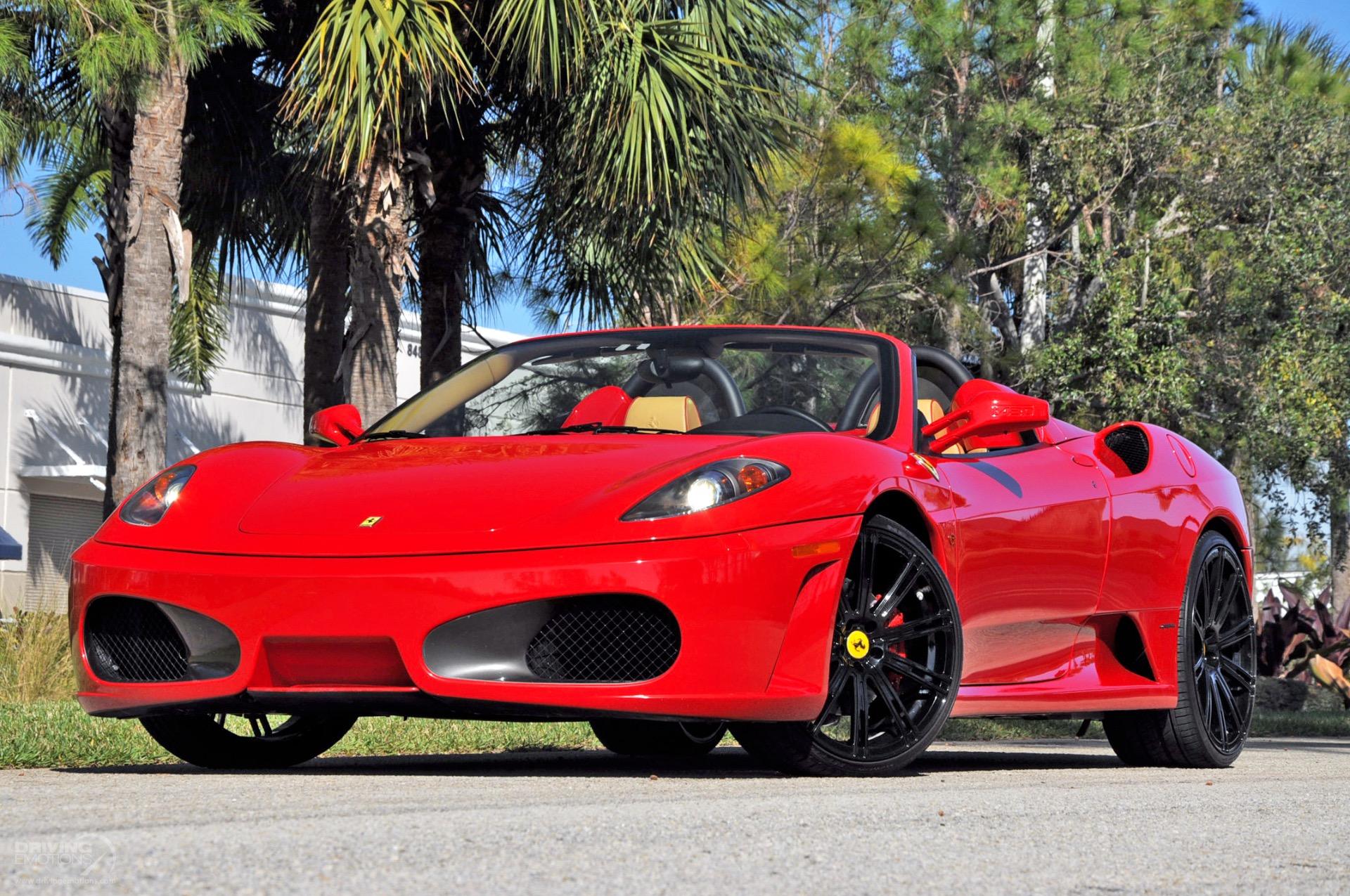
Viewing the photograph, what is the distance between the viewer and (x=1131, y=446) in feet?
20.3

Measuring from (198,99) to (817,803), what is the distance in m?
11.8

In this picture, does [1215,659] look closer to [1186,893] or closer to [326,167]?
[1186,893]

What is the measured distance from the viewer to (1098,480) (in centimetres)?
589

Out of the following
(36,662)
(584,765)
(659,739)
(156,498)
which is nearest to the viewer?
(156,498)

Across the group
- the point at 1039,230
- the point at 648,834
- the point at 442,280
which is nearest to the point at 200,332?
the point at 442,280

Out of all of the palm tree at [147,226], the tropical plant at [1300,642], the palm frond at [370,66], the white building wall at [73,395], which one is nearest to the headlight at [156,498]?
the palm frond at [370,66]

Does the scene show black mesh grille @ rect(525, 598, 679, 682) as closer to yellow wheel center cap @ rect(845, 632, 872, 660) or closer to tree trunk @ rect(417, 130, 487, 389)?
yellow wheel center cap @ rect(845, 632, 872, 660)

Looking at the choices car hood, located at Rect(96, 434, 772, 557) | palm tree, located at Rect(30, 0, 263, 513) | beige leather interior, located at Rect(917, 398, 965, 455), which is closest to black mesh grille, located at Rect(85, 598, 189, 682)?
car hood, located at Rect(96, 434, 772, 557)

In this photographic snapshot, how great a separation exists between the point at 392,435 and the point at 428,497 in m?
0.96

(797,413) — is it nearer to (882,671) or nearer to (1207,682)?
(882,671)

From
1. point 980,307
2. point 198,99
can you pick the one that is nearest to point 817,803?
point 198,99

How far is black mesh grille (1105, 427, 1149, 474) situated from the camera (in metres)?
6.15

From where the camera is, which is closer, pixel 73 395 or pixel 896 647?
pixel 896 647

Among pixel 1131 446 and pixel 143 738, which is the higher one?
pixel 1131 446
